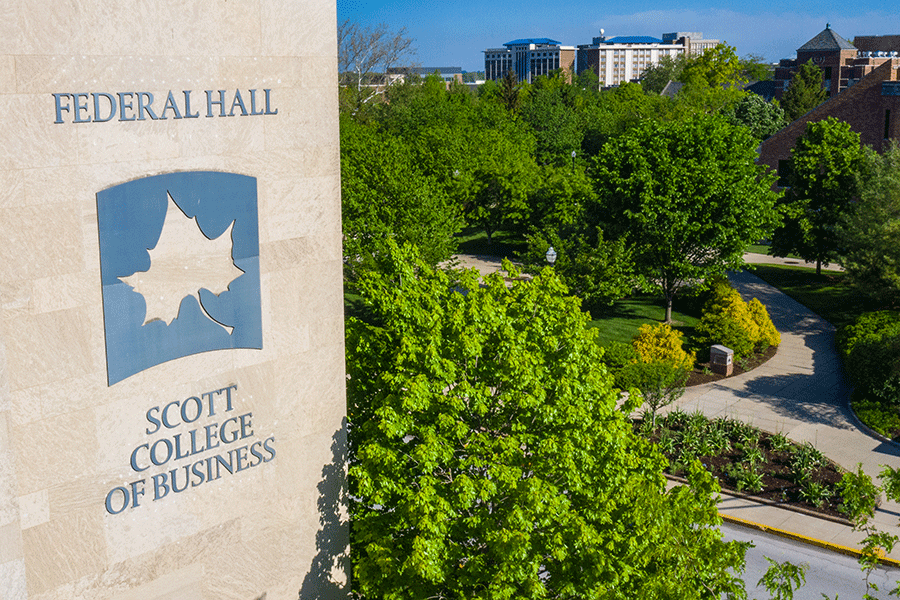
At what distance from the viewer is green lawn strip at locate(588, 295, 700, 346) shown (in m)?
40.4

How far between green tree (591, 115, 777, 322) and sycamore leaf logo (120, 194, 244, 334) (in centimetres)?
2743

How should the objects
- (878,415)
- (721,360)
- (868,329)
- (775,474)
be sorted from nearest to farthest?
(775,474)
(878,415)
(721,360)
(868,329)

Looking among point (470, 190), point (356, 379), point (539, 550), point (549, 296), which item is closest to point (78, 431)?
point (356, 379)

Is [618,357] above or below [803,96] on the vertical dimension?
below

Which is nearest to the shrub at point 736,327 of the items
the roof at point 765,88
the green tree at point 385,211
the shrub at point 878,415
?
the shrub at point 878,415

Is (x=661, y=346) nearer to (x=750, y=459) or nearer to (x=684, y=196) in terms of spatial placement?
(x=684, y=196)

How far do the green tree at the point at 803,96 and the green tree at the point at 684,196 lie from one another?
199 feet

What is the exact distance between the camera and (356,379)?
18.1 meters

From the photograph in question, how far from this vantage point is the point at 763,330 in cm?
3862

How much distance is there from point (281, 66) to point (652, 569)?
10246 millimetres

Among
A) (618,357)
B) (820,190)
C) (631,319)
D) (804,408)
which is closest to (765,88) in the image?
(820,190)

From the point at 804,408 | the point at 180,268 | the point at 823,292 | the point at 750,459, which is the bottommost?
the point at 750,459

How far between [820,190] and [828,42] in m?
92.4

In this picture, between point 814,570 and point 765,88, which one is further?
point 765,88
